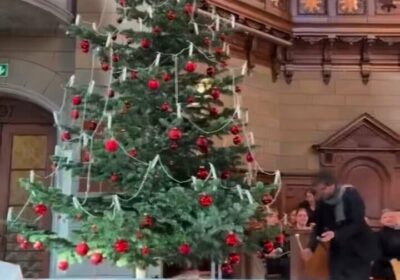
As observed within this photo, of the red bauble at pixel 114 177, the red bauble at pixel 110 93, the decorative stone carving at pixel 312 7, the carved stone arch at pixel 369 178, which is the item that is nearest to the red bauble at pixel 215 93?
the red bauble at pixel 110 93

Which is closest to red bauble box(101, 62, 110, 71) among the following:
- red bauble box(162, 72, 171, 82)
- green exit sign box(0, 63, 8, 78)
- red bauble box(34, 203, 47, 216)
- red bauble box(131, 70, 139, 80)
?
red bauble box(131, 70, 139, 80)

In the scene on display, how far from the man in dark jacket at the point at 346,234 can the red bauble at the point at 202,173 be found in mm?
899

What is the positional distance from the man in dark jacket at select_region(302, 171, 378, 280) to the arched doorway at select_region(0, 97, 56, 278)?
3468mm

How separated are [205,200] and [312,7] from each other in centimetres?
648

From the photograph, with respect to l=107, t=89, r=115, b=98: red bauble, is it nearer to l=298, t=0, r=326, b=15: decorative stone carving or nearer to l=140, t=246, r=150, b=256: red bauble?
l=140, t=246, r=150, b=256: red bauble

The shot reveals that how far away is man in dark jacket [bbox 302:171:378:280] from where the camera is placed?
460 cm

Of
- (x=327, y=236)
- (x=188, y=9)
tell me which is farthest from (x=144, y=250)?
(x=188, y=9)

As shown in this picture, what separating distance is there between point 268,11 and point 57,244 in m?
5.87

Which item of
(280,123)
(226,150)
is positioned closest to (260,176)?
(280,123)

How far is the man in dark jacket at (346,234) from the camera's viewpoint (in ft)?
15.1

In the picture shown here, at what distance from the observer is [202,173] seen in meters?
4.67

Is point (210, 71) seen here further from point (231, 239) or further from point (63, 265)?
point (63, 265)

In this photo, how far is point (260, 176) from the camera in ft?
29.3

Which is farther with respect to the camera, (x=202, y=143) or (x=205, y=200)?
(x=202, y=143)
